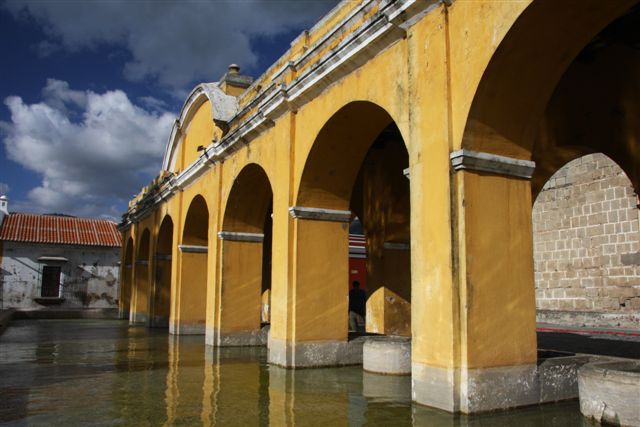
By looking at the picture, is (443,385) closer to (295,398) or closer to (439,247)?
(439,247)

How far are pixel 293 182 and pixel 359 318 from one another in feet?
14.9

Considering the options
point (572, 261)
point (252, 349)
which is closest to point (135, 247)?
point (252, 349)

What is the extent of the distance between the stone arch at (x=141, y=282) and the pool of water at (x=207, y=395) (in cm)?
1023

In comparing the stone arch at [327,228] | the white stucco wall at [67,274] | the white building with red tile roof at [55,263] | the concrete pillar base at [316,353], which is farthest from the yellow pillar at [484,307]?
the white stucco wall at [67,274]

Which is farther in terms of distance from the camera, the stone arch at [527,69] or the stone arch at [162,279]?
the stone arch at [162,279]

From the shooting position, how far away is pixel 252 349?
11.3 metres

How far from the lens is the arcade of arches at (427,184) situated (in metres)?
5.35

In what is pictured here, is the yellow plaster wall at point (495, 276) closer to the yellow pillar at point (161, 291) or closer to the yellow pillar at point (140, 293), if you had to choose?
the yellow pillar at point (161, 291)

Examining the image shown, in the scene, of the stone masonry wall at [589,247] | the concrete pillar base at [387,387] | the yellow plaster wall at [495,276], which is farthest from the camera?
the stone masonry wall at [589,247]

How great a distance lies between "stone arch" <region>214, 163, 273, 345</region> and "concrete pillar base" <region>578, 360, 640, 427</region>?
771 centimetres

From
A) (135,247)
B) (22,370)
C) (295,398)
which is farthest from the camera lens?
(135,247)

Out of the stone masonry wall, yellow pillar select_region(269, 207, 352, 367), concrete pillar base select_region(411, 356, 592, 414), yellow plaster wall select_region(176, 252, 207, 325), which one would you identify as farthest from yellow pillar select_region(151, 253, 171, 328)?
concrete pillar base select_region(411, 356, 592, 414)

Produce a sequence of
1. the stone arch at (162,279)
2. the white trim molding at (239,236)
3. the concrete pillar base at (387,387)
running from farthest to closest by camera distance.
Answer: the stone arch at (162,279) < the white trim molding at (239,236) < the concrete pillar base at (387,387)

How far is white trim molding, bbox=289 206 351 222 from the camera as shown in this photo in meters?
8.76
